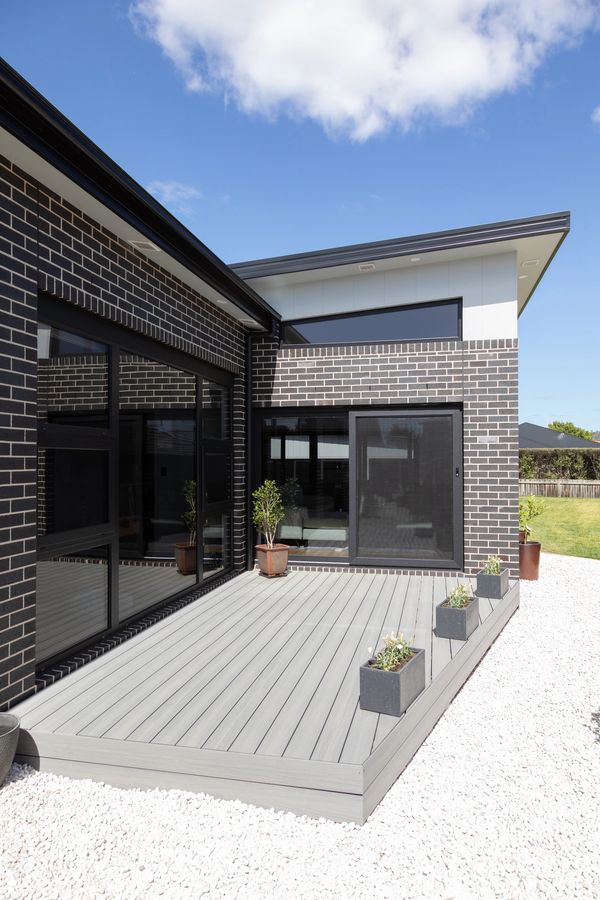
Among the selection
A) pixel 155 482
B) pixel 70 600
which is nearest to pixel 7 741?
pixel 70 600

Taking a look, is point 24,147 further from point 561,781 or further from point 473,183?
point 473,183

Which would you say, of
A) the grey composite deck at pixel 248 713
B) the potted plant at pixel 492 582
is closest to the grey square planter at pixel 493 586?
the potted plant at pixel 492 582

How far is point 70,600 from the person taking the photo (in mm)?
3809

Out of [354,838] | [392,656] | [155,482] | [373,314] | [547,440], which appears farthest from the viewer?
[547,440]

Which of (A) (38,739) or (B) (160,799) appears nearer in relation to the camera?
(B) (160,799)

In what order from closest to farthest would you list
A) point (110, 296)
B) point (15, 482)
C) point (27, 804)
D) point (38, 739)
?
point (27, 804), point (38, 739), point (15, 482), point (110, 296)

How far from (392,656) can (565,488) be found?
15.6 m

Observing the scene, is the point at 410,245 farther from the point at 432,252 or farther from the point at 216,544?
the point at 216,544

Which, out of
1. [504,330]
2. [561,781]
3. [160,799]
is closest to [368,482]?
[504,330]

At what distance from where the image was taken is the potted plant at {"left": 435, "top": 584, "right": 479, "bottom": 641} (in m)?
4.30

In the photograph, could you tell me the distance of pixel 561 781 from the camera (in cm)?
284

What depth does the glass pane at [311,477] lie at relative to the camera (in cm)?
716

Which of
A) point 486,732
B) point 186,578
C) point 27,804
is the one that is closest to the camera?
point 27,804

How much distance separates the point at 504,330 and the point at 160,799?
19.5 ft
